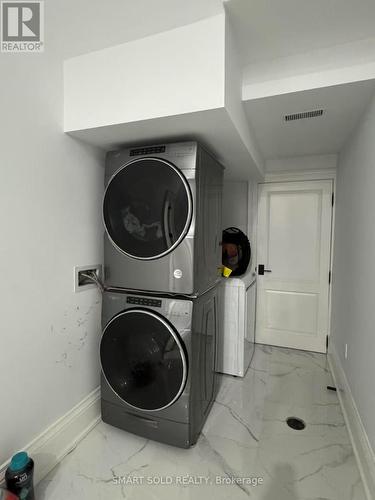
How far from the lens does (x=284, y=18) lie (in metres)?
1.22

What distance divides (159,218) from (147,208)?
0.10 meters

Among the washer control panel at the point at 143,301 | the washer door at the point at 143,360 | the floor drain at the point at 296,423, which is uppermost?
the washer control panel at the point at 143,301

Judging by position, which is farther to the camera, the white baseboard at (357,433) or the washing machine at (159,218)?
the washing machine at (159,218)

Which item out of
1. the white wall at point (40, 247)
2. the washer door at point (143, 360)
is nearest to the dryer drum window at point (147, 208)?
the white wall at point (40, 247)

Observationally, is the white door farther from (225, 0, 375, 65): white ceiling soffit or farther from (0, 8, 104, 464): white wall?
(0, 8, 104, 464): white wall

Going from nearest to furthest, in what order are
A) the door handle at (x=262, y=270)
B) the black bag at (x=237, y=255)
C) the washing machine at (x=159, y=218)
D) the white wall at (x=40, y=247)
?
the white wall at (x=40, y=247) → the washing machine at (x=159, y=218) → the black bag at (x=237, y=255) → the door handle at (x=262, y=270)

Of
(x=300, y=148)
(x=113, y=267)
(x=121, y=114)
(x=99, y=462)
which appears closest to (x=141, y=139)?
(x=121, y=114)

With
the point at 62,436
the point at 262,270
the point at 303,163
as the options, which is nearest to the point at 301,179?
the point at 303,163

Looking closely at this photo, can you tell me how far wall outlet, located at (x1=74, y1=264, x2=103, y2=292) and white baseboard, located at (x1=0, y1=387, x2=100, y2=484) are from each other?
30.3 inches

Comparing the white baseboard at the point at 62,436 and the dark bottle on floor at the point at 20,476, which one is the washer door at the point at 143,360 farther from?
the dark bottle on floor at the point at 20,476

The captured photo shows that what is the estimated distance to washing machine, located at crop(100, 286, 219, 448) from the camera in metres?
1.49

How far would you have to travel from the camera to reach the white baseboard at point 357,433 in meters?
1.33

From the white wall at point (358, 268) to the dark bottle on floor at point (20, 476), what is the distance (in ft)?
5.69

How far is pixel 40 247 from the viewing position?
139cm
